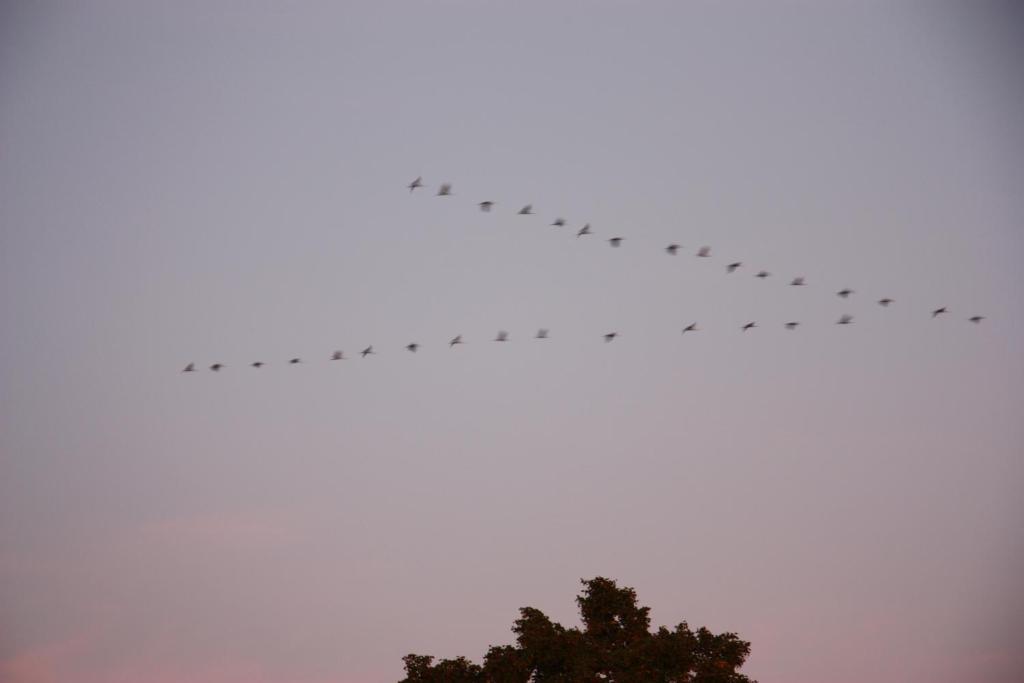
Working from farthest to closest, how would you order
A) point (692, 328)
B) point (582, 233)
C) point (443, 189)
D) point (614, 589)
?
1. point (614, 589)
2. point (692, 328)
3. point (582, 233)
4. point (443, 189)

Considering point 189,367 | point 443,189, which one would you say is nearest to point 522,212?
point 443,189

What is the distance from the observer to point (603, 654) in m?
36.0

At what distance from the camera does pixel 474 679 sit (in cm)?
3691

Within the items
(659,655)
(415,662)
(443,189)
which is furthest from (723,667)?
(443,189)

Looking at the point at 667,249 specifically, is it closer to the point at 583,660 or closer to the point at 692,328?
the point at 692,328

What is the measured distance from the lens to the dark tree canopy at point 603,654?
35250mm

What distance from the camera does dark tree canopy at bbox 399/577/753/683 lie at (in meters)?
35.2

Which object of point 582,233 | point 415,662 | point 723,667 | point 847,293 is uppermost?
point 582,233

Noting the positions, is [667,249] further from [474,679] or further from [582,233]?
[474,679]

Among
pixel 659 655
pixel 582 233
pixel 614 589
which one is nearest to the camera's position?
pixel 582 233

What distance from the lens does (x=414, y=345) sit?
3588cm

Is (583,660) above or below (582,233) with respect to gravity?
below

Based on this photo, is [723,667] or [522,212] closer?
[522,212]

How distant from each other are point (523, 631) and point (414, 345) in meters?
12.2
